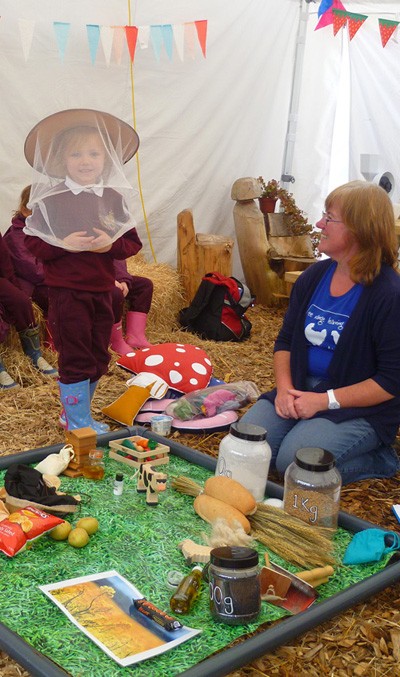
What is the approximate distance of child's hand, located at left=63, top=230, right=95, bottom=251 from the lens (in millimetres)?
2949

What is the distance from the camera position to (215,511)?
2.35m

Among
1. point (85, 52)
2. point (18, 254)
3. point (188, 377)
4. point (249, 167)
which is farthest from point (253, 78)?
point (188, 377)

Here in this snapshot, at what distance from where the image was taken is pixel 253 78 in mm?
6461

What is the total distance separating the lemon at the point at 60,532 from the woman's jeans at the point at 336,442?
3.05 feet

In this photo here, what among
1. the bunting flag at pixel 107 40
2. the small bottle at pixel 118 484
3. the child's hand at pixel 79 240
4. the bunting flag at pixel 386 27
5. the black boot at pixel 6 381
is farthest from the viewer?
the bunting flag at pixel 386 27

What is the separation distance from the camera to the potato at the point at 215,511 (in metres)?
2.29

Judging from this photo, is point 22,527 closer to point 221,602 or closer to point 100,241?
point 221,602

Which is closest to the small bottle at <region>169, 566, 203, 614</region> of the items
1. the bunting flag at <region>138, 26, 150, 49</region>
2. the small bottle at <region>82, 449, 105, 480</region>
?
the small bottle at <region>82, 449, 105, 480</region>

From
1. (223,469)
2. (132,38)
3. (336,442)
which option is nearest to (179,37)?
(132,38)

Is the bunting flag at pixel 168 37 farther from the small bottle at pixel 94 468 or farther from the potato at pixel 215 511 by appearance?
the potato at pixel 215 511

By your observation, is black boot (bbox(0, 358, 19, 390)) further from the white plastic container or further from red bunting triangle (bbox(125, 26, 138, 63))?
red bunting triangle (bbox(125, 26, 138, 63))

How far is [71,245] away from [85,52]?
2794mm

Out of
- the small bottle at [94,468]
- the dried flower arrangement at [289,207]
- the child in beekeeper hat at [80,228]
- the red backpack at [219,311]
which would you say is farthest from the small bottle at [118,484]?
the dried flower arrangement at [289,207]

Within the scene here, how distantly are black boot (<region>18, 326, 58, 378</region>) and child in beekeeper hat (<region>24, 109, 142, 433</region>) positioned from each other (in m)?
1.05
